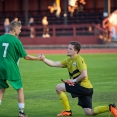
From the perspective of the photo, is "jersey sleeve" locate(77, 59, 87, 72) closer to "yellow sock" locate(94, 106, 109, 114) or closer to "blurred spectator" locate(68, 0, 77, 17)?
"yellow sock" locate(94, 106, 109, 114)

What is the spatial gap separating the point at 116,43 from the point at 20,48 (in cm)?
2901

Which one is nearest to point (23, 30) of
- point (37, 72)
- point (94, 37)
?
point (94, 37)

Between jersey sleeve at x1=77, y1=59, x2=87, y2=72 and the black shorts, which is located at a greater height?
jersey sleeve at x1=77, y1=59, x2=87, y2=72

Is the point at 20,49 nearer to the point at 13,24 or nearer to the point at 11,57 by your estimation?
the point at 11,57

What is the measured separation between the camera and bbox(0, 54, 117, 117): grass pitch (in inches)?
455

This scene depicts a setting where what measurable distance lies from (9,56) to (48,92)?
4403 mm

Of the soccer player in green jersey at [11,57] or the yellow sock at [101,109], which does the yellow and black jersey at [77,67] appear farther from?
the soccer player in green jersey at [11,57]

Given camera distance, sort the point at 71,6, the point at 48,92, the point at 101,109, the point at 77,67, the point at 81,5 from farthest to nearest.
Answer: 1. the point at 81,5
2. the point at 71,6
3. the point at 48,92
4. the point at 77,67
5. the point at 101,109

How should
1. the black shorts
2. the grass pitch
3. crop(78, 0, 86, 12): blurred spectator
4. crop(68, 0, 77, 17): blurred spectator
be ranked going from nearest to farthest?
the black shorts
the grass pitch
crop(68, 0, 77, 17): blurred spectator
crop(78, 0, 86, 12): blurred spectator

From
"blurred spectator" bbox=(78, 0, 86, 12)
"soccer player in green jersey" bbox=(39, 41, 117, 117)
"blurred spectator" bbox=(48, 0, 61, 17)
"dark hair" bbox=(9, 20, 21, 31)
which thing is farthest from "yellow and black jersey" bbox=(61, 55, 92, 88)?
"blurred spectator" bbox=(48, 0, 61, 17)

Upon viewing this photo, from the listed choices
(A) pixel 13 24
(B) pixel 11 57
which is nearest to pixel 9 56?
(B) pixel 11 57

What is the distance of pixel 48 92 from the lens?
47.8 ft

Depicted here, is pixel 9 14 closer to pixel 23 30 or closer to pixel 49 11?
pixel 49 11

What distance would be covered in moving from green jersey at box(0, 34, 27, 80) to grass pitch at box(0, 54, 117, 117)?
1.02m
